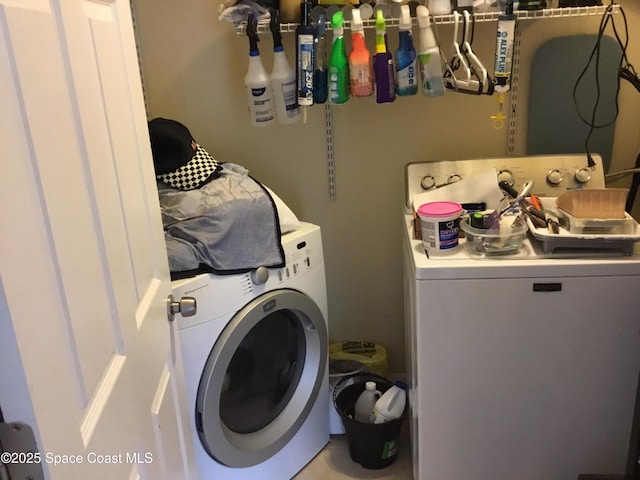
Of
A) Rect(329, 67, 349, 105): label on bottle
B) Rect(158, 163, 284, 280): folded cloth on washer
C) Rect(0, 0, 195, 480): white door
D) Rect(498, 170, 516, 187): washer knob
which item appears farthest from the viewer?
Rect(498, 170, 516, 187): washer knob

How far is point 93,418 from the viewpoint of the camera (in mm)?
848

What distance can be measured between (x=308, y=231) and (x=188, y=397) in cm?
63

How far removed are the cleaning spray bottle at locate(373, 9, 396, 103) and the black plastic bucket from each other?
1019 millimetres

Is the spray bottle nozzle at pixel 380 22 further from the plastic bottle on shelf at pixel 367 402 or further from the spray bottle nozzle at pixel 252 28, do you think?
the plastic bottle on shelf at pixel 367 402

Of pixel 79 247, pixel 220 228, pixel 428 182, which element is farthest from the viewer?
pixel 428 182

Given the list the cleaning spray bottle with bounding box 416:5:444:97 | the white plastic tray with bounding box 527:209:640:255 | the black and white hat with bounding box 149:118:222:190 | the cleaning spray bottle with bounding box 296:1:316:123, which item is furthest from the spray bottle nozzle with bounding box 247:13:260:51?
the white plastic tray with bounding box 527:209:640:255

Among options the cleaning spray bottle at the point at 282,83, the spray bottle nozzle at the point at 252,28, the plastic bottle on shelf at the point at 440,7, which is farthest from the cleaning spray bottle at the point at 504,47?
the spray bottle nozzle at the point at 252,28

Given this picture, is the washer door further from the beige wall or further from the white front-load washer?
the beige wall

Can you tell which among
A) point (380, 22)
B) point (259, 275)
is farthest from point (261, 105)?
point (259, 275)

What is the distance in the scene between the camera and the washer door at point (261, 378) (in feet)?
5.69

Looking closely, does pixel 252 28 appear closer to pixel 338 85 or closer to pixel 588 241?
pixel 338 85

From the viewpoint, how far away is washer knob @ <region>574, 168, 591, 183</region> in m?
1.96

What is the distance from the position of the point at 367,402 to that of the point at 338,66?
1148mm

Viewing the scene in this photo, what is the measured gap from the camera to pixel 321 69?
1.94 metres
